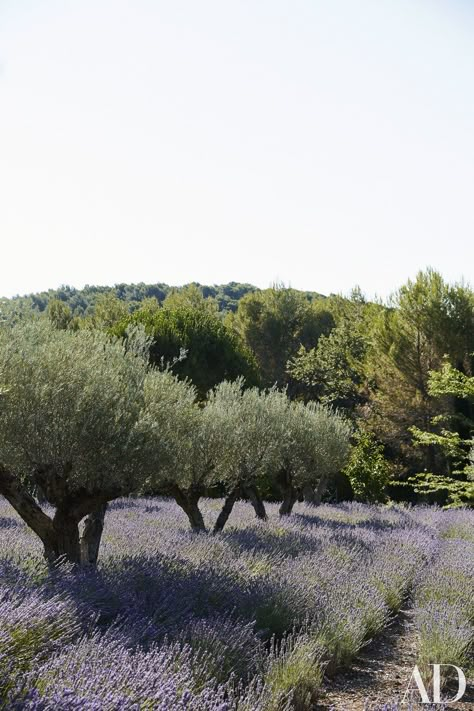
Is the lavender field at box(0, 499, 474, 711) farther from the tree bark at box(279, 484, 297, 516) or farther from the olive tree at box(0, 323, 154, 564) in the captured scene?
the tree bark at box(279, 484, 297, 516)

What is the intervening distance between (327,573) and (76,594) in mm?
4059

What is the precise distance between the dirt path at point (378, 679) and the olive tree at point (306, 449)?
9.51 m

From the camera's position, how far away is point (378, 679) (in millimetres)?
6820

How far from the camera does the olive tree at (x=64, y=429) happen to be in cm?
848

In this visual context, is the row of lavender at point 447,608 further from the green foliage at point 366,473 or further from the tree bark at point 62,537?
the green foliage at point 366,473

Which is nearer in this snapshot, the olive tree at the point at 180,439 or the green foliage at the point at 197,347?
the olive tree at the point at 180,439

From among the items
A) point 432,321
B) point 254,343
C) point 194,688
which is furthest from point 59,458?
point 254,343

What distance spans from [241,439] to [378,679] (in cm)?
841

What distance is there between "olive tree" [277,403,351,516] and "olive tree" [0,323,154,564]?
9.04m

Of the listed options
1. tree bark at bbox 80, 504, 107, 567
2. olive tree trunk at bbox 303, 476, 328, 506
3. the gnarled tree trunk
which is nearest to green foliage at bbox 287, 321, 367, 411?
olive tree trunk at bbox 303, 476, 328, 506

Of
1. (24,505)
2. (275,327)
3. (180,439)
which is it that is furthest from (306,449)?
(275,327)

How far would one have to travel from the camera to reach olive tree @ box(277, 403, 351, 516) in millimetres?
19031

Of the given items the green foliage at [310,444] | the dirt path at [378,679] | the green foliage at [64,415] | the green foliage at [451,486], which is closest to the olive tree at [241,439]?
the green foliage at [310,444]

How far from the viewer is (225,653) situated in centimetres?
580
